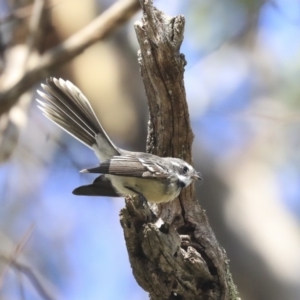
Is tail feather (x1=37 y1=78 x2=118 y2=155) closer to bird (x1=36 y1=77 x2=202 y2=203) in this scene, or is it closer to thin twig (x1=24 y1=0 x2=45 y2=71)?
bird (x1=36 y1=77 x2=202 y2=203)

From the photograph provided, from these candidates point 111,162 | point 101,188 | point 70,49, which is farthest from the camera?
point 70,49

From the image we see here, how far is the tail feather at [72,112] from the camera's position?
5.24 feet

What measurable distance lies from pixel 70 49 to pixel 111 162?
118cm

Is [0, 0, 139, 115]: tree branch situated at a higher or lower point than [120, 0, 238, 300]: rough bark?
higher

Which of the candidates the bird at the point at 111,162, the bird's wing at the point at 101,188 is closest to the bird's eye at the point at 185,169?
the bird at the point at 111,162

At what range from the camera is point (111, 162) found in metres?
1.48

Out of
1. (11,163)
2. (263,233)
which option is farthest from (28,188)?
(263,233)

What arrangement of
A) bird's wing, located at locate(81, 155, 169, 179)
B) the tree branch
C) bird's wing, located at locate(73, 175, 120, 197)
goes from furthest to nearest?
the tree branch < bird's wing, located at locate(73, 175, 120, 197) < bird's wing, located at locate(81, 155, 169, 179)

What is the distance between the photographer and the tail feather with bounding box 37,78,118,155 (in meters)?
1.60

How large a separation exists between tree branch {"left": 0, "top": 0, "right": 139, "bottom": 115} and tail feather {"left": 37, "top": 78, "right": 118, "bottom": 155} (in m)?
0.80

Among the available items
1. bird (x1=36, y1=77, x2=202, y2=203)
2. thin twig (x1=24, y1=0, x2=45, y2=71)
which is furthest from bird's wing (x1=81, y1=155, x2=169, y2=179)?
thin twig (x1=24, y1=0, x2=45, y2=71)

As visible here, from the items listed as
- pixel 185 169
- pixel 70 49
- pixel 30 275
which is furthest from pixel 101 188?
pixel 70 49

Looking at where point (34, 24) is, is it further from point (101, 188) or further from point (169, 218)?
point (169, 218)

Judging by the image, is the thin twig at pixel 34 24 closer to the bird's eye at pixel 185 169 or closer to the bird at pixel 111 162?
the bird at pixel 111 162
